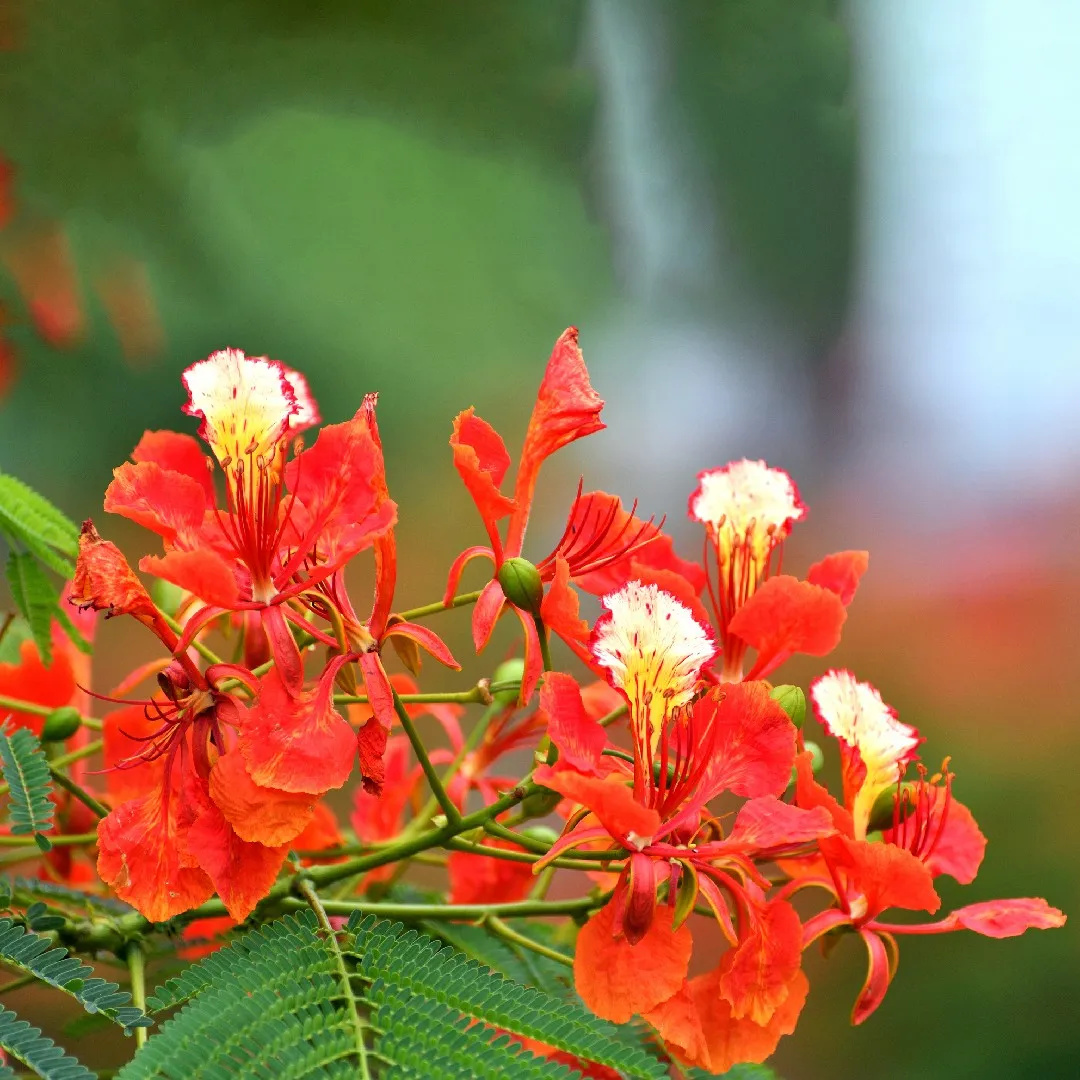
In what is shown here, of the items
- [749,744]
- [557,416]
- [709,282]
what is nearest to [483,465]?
[557,416]

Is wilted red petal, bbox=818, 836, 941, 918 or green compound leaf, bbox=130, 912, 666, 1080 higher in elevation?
wilted red petal, bbox=818, 836, 941, 918

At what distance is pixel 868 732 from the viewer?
428mm

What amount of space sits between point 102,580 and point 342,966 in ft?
0.46

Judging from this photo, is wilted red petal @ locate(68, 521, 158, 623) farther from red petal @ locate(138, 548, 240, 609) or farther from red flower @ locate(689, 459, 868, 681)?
red flower @ locate(689, 459, 868, 681)

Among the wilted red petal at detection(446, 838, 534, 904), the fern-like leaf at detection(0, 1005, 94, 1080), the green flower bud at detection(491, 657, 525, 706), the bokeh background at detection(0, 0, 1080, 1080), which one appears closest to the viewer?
the fern-like leaf at detection(0, 1005, 94, 1080)

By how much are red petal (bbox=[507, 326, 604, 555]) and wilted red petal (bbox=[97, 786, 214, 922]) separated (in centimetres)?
15

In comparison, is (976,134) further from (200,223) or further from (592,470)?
(200,223)

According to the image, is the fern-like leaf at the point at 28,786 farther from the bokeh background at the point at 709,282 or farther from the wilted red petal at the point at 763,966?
the bokeh background at the point at 709,282

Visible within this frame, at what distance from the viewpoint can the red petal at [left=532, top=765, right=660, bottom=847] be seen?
13.0 inches

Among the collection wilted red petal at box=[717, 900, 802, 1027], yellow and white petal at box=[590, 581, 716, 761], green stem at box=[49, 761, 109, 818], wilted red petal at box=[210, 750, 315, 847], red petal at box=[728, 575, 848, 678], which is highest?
red petal at box=[728, 575, 848, 678]

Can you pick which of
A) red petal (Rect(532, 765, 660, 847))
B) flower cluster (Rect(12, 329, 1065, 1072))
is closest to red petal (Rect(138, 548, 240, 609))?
flower cluster (Rect(12, 329, 1065, 1072))

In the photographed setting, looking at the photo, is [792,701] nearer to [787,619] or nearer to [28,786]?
[787,619]

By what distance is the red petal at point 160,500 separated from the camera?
355mm

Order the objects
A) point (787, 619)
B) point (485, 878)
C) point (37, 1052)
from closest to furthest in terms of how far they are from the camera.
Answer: point (37, 1052) < point (787, 619) < point (485, 878)
